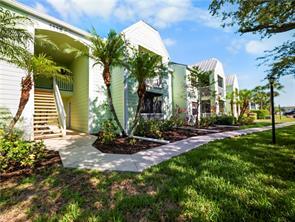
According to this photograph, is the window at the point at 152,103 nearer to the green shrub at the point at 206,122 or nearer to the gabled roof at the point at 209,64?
the green shrub at the point at 206,122

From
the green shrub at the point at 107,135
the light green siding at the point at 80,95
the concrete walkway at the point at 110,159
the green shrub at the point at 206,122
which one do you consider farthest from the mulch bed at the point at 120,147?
the green shrub at the point at 206,122

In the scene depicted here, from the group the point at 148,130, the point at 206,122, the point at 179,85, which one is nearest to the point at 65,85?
the point at 148,130

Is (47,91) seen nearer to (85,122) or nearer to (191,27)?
(85,122)

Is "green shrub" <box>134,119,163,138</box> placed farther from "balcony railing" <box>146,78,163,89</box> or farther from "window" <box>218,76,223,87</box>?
"window" <box>218,76,223,87</box>

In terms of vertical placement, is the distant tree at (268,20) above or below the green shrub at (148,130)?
above

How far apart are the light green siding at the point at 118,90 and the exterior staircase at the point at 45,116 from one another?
153 inches

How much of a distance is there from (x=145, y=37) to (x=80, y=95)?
683cm

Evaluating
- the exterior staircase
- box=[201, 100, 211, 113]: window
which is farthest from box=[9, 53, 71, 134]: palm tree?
box=[201, 100, 211, 113]: window

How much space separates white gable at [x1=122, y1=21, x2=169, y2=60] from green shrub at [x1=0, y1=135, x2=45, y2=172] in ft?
31.1

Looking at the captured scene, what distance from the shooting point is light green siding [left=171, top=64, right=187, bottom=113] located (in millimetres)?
18359

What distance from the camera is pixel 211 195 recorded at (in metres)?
3.08

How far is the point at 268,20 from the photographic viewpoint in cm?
668

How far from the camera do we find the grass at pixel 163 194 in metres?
2.60

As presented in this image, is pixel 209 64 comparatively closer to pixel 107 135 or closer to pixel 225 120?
pixel 225 120
